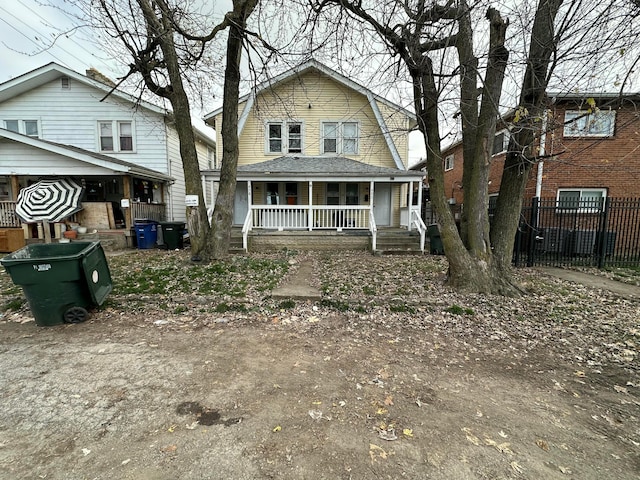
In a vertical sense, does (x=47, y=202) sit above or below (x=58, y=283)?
above

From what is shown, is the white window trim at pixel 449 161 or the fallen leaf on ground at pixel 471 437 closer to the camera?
the fallen leaf on ground at pixel 471 437

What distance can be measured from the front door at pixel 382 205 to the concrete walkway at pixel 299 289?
7439 millimetres

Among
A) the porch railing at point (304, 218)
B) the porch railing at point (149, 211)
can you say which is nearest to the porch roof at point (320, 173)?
the porch railing at point (304, 218)

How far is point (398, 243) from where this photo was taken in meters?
11.3

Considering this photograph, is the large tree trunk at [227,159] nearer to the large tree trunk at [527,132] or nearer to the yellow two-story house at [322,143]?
the yellow two-story house at [322,143]

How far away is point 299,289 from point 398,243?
6207mm

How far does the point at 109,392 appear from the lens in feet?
9.47

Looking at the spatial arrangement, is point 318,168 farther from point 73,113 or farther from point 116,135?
point 73,113

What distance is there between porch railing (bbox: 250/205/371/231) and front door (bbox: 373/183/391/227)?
55.8 inches

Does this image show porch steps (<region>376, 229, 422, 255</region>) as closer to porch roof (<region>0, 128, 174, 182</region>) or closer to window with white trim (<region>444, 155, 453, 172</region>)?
porch roof (<region>0, 128, 174, 182</region>)

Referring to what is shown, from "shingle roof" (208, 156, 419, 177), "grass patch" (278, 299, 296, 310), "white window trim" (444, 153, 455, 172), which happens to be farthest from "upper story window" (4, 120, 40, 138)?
"white window trim" (444, 153, 455, 172)

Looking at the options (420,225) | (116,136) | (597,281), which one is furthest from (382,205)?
(116,136)

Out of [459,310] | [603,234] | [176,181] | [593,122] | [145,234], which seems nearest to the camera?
Answer: [593,122]

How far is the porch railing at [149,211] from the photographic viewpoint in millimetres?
12555
